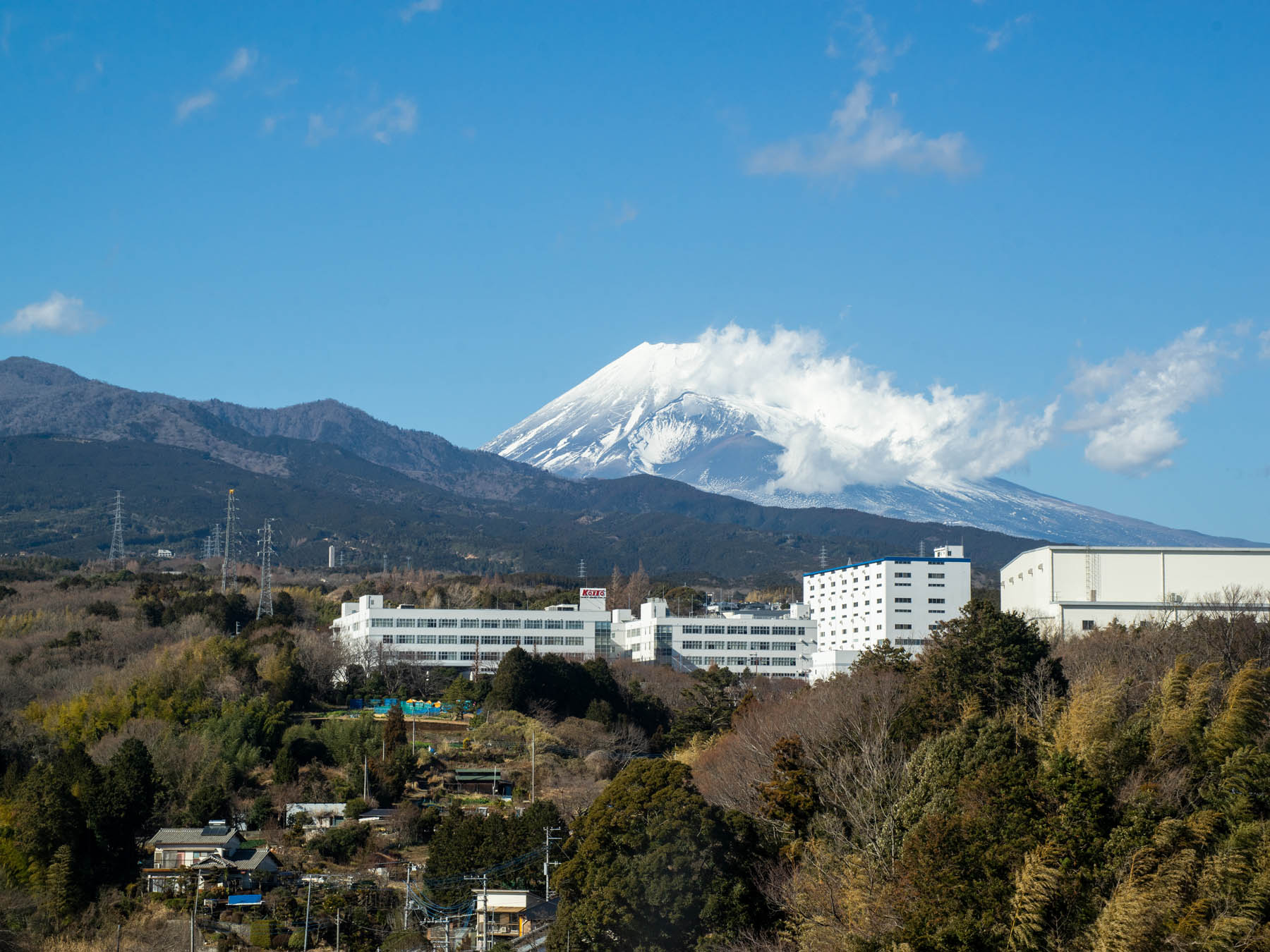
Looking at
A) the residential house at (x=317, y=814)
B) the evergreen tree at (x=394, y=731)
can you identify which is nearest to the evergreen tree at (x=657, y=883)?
the residential house at (x=317, y=814)

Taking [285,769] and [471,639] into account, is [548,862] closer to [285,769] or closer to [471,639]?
[285,769]

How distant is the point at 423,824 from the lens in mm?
47312

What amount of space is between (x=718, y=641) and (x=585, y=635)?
839 centimetres

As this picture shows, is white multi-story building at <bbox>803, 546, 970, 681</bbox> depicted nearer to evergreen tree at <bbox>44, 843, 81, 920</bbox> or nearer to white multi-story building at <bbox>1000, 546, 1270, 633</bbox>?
white multi-story building at <bbox>1000, 546, 1270, 633</bbox>

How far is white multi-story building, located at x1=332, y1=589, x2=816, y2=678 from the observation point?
281 ft

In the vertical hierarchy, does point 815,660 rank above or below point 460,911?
above

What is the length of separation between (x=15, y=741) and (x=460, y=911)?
23053 millimetres

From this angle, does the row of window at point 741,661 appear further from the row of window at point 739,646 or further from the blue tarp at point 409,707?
the blue tarp at point 409,707

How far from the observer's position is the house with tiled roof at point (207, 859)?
139ft

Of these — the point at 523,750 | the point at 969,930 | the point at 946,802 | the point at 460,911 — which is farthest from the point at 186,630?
the point at 969,930

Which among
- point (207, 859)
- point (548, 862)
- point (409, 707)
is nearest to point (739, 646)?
point (409, 707)

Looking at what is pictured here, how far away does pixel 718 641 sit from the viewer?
90938 mm

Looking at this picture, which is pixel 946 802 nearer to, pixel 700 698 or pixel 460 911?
pixel 460 911

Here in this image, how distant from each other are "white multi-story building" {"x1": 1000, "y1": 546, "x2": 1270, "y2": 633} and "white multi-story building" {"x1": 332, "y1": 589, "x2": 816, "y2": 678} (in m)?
26.6
